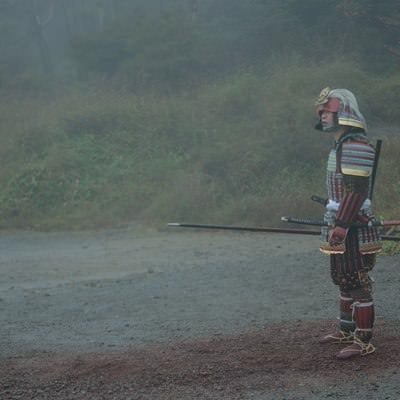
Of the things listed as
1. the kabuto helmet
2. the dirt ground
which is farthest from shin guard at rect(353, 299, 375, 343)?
the kabuto helmet

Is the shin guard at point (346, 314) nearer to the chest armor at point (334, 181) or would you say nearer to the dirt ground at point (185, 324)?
the dirt ground at point (185, 324)

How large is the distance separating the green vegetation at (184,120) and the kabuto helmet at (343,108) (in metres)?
7.34

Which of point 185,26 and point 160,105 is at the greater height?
point 185,26

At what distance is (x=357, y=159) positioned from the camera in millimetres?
5066

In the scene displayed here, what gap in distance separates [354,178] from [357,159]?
13 centimetres

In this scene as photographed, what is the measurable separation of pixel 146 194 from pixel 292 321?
33.1 ft

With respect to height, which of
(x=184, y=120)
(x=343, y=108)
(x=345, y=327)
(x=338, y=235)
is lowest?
(x=184, y=120)

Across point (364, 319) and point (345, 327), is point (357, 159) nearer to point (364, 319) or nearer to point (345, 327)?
point (364, 319)

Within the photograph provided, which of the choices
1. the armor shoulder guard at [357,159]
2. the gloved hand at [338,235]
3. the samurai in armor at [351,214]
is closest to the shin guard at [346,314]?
the samurai in armor at [351,214]

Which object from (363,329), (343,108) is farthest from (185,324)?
(343,108)

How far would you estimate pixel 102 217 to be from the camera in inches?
614

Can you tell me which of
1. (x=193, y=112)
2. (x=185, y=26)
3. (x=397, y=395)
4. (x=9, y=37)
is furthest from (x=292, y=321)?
(x=9, y=37)

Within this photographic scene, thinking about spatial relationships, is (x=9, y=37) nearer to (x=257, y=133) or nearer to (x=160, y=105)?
(x=160, y=105)

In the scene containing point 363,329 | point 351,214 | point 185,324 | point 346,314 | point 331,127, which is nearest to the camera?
point 351,214
